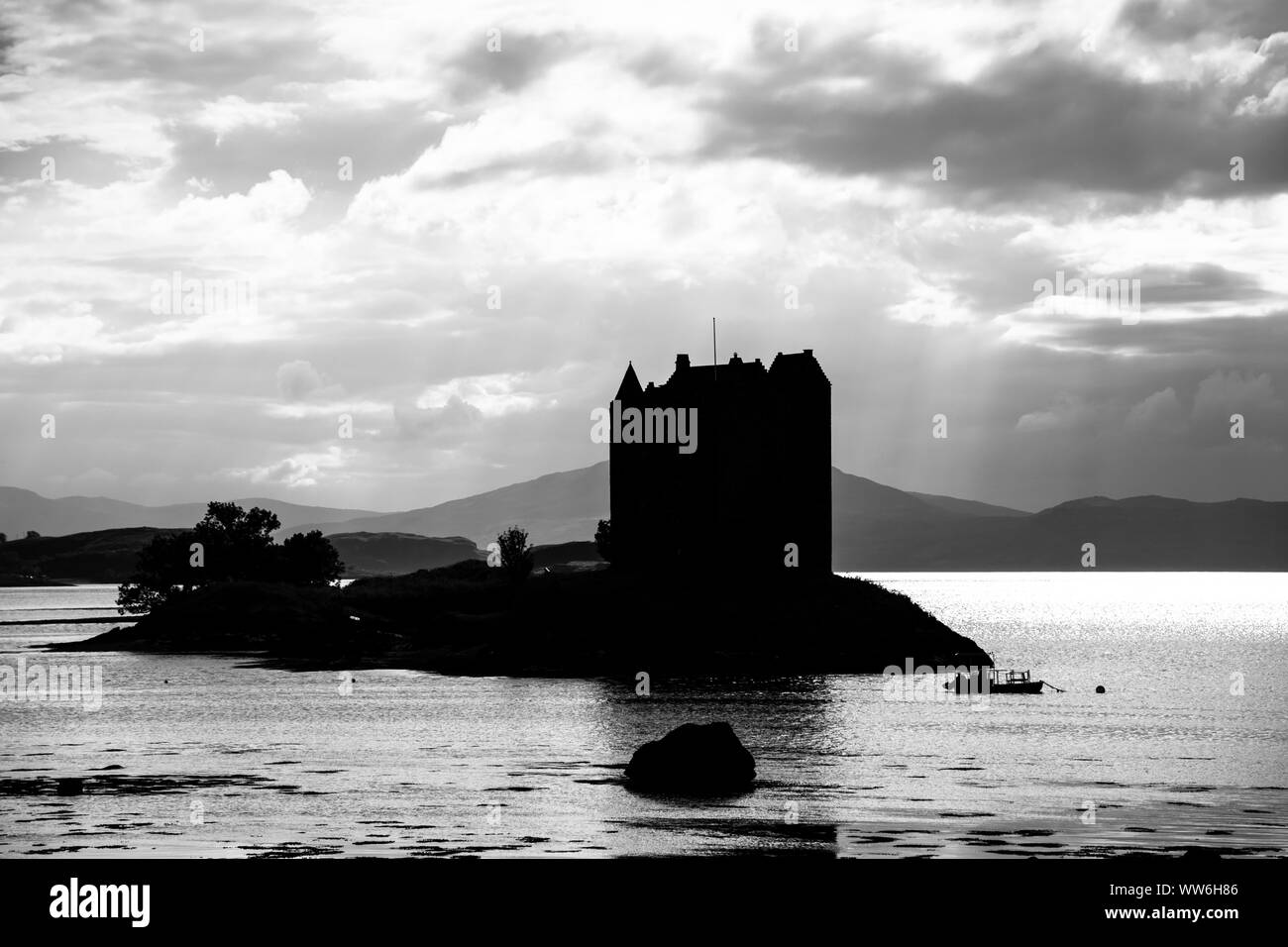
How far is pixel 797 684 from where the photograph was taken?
420 feet

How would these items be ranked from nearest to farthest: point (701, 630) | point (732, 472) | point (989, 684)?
point (989, 684) → point (701, 630) → point (732, 472)

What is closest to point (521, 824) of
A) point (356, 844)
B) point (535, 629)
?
point (356, 844)

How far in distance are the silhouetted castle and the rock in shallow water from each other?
84.6 metres

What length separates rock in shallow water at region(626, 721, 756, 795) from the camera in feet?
214

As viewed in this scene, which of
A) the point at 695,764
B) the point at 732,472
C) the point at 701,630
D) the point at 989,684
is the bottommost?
the point at 989,684

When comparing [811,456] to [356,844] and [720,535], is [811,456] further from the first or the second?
[356,844]

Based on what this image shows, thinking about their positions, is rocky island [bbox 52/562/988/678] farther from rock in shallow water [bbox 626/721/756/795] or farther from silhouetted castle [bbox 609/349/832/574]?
rock in shallow water [bbox 626/721/756/795]

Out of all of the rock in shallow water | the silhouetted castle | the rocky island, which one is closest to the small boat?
the rocky island

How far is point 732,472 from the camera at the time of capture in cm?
15675

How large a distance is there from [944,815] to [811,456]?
96533 millimetres

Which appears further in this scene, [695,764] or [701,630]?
[701,630]

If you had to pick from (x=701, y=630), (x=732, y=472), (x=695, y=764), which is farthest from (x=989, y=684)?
(x=695, y=764)

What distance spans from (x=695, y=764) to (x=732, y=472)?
92.5 meters

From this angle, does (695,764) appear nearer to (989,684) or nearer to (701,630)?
(989,684)
